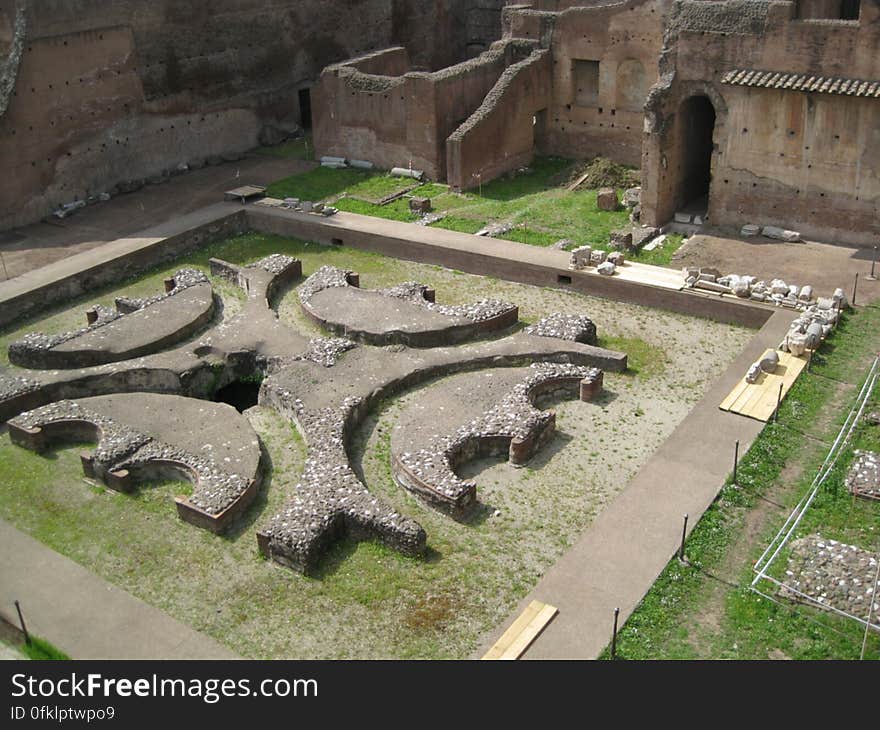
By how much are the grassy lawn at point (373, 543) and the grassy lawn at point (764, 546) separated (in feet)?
4.87

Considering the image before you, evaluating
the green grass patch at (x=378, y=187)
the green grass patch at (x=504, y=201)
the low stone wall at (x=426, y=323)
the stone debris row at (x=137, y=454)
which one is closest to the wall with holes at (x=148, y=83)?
the green grass patch at (x=504, y=201)

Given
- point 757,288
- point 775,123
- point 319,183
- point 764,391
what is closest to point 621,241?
point 757,288

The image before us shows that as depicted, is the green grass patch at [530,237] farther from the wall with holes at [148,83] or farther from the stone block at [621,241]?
the wall with holes at [148,83]

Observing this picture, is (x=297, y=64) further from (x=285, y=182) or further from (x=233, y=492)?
(x=233, y=492)

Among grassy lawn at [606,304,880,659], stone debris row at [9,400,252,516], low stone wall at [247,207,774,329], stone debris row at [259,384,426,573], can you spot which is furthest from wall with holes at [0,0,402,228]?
grassy lawn at [606,304,880,659]

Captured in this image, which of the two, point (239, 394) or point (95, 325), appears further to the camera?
point (95, 325)

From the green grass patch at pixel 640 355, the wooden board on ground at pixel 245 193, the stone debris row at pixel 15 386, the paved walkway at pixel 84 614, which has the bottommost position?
the green grass patch at pixel 640 355

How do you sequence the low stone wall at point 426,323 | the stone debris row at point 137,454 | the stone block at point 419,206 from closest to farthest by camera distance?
the stone debris row at point 137,454 < the low stone wall at point 426,323 < the stone block at point 419,206

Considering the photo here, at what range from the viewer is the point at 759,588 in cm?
1025

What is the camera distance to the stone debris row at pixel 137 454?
40.3 ft

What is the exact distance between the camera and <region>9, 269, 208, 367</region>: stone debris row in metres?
16.4

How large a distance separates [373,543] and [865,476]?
5.96 metres

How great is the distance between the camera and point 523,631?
964 centimetres

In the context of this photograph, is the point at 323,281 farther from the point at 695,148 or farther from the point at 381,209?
the point at 695,148
